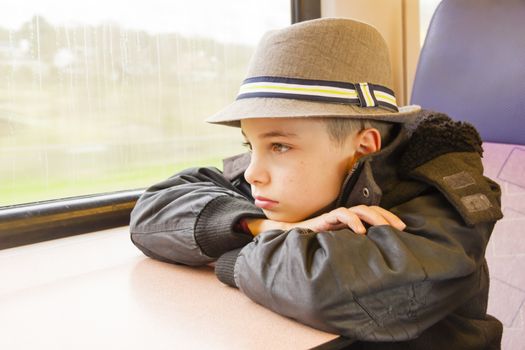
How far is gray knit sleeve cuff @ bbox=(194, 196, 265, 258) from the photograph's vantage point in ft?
3.12

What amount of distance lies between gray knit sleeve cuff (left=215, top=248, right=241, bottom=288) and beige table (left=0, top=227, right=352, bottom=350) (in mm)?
16

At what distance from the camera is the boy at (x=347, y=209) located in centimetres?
73

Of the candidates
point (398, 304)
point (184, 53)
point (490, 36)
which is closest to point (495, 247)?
point (490, 36)

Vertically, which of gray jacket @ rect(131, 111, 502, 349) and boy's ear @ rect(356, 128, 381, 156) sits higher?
boy's ear @ rect(356, 128, 381, 156)

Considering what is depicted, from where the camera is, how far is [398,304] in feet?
2.39

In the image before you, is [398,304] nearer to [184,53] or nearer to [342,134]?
[342,134]

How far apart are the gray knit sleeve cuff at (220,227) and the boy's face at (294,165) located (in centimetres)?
6

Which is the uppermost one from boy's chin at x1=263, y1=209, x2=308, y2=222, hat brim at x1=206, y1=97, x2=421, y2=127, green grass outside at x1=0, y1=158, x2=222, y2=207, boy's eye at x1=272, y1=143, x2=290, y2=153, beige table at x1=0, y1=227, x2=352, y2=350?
hat brim at x1=206, y1=97, x2=421, y2=127

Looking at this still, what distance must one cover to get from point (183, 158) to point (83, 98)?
1.21ft

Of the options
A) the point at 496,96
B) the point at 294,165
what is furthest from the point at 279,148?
the point at 496,96


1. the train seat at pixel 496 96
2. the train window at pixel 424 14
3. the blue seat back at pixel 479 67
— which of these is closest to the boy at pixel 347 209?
the train seat at pixel 496 96

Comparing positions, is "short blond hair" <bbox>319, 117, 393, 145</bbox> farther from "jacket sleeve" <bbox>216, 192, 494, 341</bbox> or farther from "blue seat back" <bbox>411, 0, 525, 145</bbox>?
"blue seat back" <bbox>411, 0, 525, 145</bbox>

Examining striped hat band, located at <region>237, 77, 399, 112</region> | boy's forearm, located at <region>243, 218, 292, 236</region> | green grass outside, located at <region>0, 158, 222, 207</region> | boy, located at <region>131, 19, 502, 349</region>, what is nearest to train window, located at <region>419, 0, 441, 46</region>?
green grass outside, located at <region>0, 158, 222, 207</region>

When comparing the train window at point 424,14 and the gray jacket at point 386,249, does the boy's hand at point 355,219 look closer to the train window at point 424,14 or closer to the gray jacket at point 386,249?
the gray jacket at point 386,249
